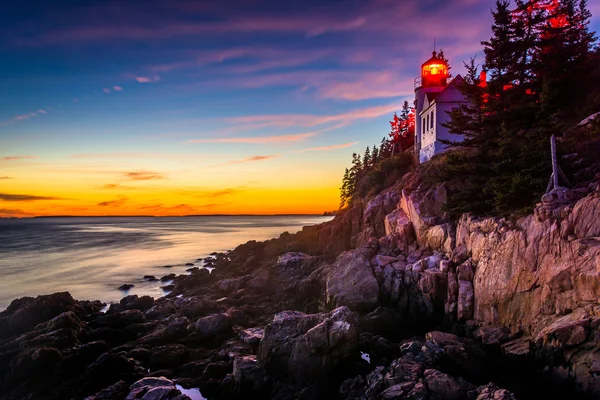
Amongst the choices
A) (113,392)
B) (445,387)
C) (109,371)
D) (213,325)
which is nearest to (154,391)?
(113,392)

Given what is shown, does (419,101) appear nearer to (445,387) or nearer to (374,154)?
(374,154)

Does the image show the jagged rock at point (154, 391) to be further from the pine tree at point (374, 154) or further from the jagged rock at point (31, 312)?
the pine tree at point (374, 154)

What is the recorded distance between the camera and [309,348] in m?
12.4

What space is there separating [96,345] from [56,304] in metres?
6.47

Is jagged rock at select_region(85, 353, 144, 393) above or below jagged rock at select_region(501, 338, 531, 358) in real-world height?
below

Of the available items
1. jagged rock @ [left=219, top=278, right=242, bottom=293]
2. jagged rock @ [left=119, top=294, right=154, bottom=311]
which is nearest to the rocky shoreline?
jagged rock @ [left=119, top=294, right=154, bottom=311]

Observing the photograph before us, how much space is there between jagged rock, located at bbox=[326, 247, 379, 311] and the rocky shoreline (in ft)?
0.22

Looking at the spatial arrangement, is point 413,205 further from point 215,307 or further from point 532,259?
point 215,307

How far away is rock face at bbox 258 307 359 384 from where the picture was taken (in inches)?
481

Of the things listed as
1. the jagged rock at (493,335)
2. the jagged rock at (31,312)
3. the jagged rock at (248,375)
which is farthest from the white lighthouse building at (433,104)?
the jagged rock at (31,312)

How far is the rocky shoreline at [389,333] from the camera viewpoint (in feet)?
35.2

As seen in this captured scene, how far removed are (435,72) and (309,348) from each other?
105 ft

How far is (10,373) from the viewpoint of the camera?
13.2 metres

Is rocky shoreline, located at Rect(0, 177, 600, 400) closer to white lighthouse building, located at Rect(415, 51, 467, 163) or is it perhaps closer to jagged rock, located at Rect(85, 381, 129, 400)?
jagged rock, located at Rect(85, 381, 129, 400)
